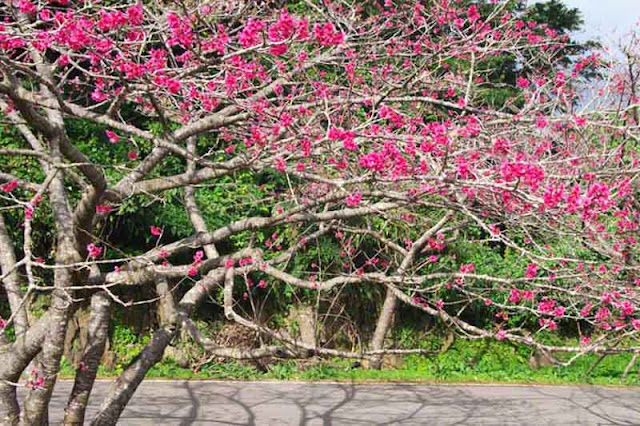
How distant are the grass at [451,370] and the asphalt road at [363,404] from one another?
0.37 metres

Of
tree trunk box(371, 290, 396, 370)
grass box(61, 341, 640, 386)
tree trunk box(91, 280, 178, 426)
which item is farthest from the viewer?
tree trunk box(371, 290, 396, 370)

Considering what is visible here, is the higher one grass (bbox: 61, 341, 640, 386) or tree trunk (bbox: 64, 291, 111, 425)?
tree trunk (bbox: 64, 291, 111, 425)

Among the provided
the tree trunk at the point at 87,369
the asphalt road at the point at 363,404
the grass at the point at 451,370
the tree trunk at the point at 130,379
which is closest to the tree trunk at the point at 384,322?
the grass at the point at 451,370

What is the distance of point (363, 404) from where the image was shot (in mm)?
8438

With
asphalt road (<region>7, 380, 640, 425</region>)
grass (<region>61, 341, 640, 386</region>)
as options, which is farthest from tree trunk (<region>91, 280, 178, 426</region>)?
grass (<region>61, 341, 640, 386</region>)

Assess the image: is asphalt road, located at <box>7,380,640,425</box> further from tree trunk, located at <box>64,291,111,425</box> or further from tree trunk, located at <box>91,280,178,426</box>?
tree trunk, located at <box>91,280,178,426</box>

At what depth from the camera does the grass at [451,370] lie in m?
9.81

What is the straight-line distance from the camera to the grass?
981 centimetres

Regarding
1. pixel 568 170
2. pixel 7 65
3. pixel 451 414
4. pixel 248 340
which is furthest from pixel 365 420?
pixel 7 65

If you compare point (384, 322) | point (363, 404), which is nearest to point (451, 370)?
point (384, 322)

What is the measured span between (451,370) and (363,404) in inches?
111

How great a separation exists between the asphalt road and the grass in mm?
371

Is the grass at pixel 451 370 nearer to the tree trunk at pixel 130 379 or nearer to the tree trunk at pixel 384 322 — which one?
the tree trunk at pixel 384 322

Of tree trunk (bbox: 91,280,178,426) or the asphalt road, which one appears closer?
tree trunk (bbox: 91,280,178,426)
